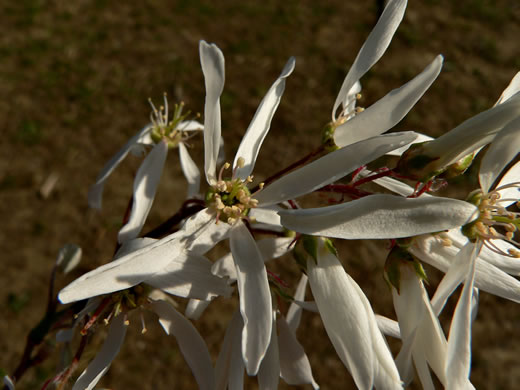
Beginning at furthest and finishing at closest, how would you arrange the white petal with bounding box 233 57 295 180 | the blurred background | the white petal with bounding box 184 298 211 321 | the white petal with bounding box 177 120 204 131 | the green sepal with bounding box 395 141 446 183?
the blurred background < the white petal with bounding box 177 120 204 131 < the white petal with bounding box 184 298 211 321 < the white petal with bounding box 233 57 295 180 < the green sepal with bounding box 395 141 446 183

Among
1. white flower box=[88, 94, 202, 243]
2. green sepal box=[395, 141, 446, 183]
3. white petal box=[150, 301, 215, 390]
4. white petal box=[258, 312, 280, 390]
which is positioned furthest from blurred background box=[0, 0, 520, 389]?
green sepal box=[395, 141, 446, 183]

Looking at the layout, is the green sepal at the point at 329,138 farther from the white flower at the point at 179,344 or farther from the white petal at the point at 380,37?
the white flower at the point at 179,344

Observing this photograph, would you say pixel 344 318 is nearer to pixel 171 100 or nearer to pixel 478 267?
pixel 478 267

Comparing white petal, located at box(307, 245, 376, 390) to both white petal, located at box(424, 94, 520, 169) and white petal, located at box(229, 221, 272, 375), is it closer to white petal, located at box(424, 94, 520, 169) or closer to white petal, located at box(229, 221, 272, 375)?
white petal, located at box(229, 221, 272, 375)

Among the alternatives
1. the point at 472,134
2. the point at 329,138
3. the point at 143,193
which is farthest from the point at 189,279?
the point at 472,134

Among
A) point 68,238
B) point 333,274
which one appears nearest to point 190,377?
point 68,238

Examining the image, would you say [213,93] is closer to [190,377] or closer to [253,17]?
[190,377]

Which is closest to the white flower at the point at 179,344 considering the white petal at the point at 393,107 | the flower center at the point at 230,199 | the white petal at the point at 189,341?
the white petal at the point at 189,341
